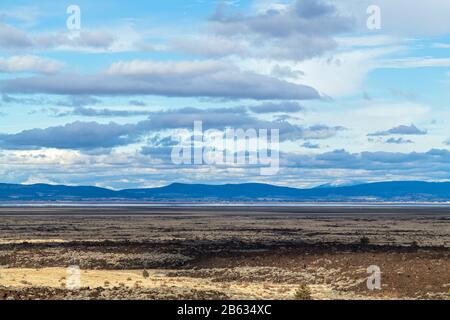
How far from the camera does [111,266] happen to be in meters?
52.5

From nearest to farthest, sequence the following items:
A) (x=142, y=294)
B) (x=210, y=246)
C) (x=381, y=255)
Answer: (x=142, y=294) < (x=381, y=255) < (x=210, y=246)

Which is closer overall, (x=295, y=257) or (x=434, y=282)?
(x=434, y=282)

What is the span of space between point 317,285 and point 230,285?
508cm

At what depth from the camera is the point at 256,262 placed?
50969mm

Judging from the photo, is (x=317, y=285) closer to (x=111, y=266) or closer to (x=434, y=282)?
(x=434, y=282)
